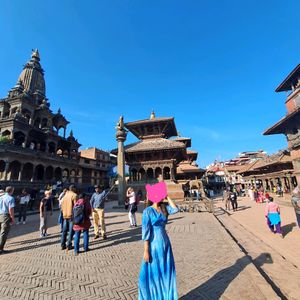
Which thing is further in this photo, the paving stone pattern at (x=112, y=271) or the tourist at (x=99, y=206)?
the tourist at (x=99, y=206)

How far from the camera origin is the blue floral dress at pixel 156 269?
2.92 meters

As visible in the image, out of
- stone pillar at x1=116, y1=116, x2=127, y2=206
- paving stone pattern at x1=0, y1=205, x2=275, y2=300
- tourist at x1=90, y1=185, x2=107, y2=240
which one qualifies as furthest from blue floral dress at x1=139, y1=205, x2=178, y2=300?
stone pillar at x1=116, y1=116, x2=127, y2=206

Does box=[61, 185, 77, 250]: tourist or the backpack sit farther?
box=[61, 185, 77, 250]: tourist

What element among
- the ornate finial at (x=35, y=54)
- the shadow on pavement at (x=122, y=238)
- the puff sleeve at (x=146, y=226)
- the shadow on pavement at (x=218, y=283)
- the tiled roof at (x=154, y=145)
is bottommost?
the shadow on pavement at (x=218, y=283)

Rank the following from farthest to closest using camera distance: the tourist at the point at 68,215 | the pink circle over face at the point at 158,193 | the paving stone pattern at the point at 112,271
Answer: the tourist at the point at 68,215
the paving stone pattern at the point at 112,271
the pink circle over face at the point at 158,193

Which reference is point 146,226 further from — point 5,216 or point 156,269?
point 5,216

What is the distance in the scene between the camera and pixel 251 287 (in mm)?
3822

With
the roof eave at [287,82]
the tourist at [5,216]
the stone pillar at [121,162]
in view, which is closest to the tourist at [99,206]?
the tourist at [5,216]

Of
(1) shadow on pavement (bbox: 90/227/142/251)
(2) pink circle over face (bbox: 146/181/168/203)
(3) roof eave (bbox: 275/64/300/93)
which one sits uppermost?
Result: (3) roof eave (bbox: 275/64/300/93)

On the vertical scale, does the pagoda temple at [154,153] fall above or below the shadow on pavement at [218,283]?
above

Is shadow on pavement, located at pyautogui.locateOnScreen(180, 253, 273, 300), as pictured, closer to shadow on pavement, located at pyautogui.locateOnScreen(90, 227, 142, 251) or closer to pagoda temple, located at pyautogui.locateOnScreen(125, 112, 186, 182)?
shadow on pavement, located at pyautogui.locateOnScreen(90, 227, 142, 251)

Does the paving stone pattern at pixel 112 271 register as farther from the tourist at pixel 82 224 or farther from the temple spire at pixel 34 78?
the temple spire at pixel 34 78

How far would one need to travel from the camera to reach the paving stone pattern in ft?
12.1

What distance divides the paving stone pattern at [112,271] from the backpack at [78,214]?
38.7 inches
